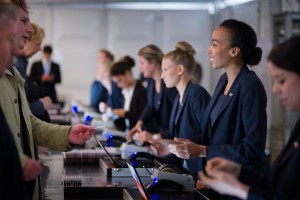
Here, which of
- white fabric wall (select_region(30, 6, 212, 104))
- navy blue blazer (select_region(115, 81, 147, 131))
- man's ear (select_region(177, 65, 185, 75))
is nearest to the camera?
man's ear (select_region(177, 65, 185, 75))

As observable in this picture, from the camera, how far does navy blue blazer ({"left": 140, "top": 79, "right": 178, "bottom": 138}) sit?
564cm

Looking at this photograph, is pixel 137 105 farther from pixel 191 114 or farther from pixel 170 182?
pixel 170 182

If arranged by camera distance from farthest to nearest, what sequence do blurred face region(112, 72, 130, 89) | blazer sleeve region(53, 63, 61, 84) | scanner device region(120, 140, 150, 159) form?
blazer sleeve region(53, 63, 61, 84) → blurred face region(112, 72, 130, 89) → scanner device region(120, 140, 150, 159)

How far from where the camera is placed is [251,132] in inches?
126

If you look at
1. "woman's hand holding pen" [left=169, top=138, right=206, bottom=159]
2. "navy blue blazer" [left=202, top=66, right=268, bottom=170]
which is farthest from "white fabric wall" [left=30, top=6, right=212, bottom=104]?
"woman's hand holding pen" [left=169, top=138, right=206, bottom=159]

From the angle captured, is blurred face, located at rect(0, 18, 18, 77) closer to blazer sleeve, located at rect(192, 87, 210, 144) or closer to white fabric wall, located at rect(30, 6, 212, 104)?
blazer sleeve, located at rect(192, 87, 210, 144)

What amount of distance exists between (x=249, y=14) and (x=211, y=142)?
719cm

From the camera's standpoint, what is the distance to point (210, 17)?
12812 millimetres

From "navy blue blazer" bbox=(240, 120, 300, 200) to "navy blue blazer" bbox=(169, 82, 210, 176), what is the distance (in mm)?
1946

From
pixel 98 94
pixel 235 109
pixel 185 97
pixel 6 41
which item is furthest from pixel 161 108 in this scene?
pixel 98 94

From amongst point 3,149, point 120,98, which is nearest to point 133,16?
point 120,98

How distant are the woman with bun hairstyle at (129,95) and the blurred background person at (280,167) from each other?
4161 millimetres

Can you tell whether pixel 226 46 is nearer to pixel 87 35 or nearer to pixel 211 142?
pixel 211 142

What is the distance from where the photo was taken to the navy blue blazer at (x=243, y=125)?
3.20m
